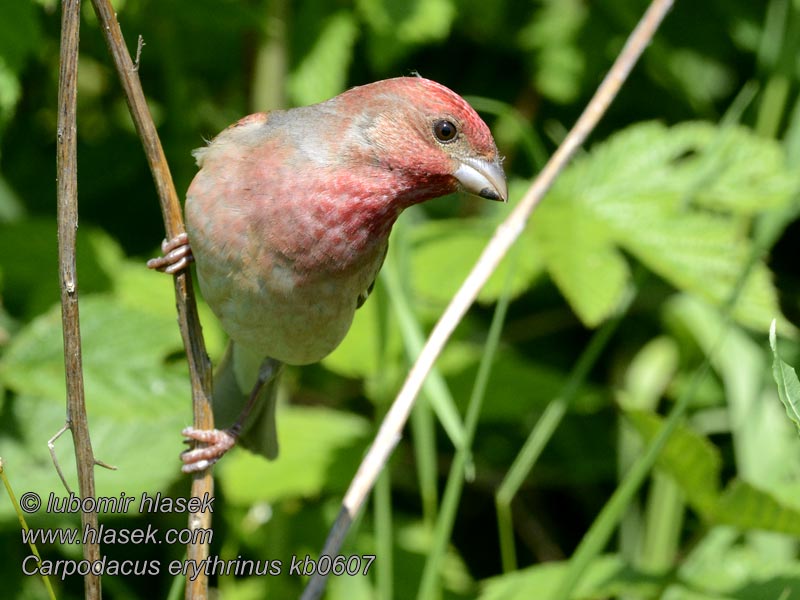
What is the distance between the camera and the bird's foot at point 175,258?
2.49 metres

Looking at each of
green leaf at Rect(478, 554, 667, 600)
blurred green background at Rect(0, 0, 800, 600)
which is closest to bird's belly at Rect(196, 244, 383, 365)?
blurred green background at Rect(0, 0, 800, 600)

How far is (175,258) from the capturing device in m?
2.53

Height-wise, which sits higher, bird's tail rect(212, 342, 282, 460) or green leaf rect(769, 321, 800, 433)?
green leaf rect(769, 321, 800, 433)

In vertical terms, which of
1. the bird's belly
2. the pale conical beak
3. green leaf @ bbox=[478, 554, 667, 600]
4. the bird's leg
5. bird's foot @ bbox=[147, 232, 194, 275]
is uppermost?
the pale conical beak

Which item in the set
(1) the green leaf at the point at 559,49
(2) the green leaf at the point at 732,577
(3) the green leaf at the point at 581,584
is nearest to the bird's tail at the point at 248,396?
(3) the green leaf at the point at 581,584

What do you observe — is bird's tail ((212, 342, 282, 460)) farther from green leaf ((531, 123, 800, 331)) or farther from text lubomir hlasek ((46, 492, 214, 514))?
green leaf ((531, 123, 800, 331))

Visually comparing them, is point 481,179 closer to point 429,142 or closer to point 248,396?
point 429,142

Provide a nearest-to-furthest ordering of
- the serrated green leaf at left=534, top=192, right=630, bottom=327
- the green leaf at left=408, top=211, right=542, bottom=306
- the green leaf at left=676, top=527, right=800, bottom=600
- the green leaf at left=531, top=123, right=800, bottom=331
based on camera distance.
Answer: the green leaf at left=676, top=527, right=800, bottom=600 < the serrated green leaf at left=534, top=192, right=630, bottom=327 < the green leaf at left=531, top=123, right=800, bottom=331 < the green leaf at left=408, top=211, right=542, bottom=306

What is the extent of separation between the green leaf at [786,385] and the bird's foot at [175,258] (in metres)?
1.32

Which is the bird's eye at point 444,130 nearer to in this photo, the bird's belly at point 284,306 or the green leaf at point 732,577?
the bird's belly at point 284,306

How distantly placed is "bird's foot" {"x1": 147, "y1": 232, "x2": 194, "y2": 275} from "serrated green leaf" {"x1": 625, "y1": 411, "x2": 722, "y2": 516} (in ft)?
4.47

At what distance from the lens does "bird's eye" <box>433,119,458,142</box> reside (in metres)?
2.45

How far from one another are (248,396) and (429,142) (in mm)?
1007

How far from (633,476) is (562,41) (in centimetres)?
242
